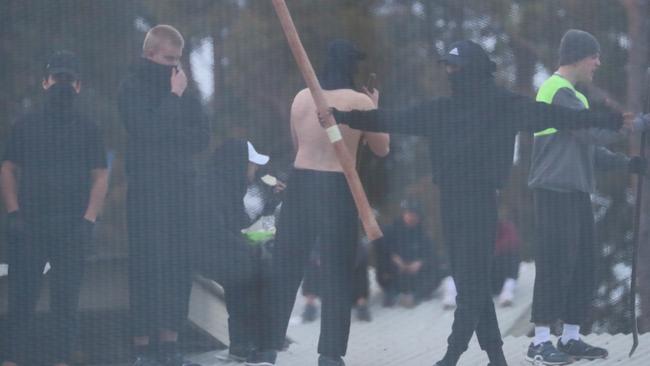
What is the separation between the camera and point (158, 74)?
4.89 m

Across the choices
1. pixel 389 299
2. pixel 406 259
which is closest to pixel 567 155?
pixel 406 259

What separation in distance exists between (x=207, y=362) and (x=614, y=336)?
1.68 m

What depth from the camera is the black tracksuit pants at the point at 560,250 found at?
16.5ft

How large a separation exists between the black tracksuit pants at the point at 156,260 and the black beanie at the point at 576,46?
1.53m

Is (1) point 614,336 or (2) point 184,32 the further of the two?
(1) point 614,336

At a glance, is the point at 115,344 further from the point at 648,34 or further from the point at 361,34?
the point at 648,34

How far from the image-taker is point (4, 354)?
4.95 m

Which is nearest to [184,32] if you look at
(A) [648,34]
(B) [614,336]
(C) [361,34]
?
(C) [361,34]

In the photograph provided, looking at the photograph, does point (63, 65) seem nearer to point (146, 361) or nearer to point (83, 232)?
point (83, 232)

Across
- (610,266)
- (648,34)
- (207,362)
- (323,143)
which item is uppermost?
(648,34)

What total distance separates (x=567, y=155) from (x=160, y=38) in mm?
1605

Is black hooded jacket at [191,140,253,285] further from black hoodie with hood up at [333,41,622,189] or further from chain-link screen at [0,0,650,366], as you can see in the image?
black hoodie with hood up at [333,41,622,189]

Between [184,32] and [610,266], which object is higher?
[184,32]

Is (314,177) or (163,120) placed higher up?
(163,120)
